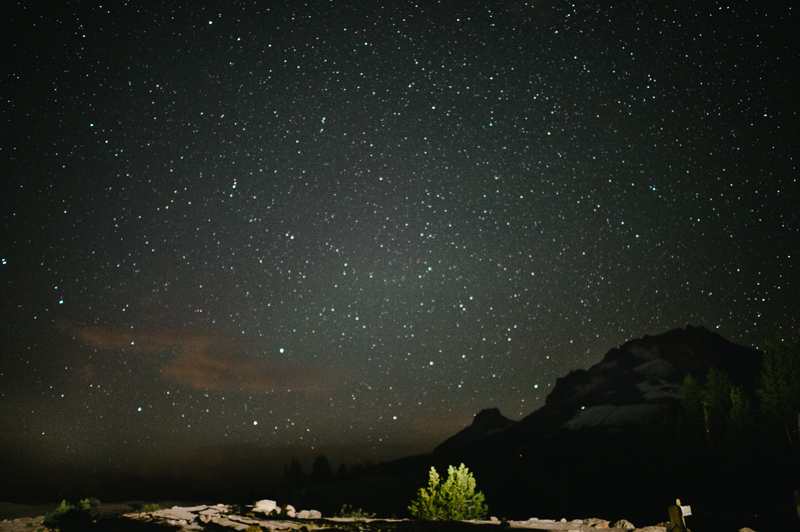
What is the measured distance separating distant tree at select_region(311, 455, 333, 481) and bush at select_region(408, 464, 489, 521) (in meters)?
107

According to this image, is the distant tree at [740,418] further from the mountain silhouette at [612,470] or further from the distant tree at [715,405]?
the distant tree at [715,405]

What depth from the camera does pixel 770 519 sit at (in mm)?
24141

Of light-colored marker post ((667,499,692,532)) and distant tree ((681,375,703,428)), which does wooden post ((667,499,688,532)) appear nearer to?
light-colored marker post ((667,499,692,532))

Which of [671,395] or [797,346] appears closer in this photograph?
[797,346]

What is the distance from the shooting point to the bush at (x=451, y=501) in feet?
62.2

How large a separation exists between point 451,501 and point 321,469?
111 metres

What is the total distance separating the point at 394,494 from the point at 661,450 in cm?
4455

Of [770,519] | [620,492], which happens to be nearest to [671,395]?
[620,492]

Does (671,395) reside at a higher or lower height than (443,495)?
higher

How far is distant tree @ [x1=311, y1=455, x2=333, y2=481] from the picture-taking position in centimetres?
11588

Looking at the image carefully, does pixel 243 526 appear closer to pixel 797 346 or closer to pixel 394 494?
pixel 797 346

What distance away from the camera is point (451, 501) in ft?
63.0

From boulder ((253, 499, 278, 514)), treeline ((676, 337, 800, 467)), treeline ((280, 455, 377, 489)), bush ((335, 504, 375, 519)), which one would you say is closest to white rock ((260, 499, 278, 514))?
boulder ((253, 499, 278, 514))

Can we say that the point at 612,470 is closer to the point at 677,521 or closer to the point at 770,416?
the point at 770,416
